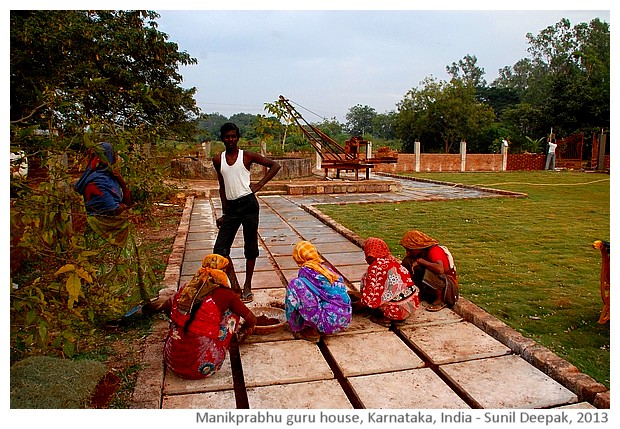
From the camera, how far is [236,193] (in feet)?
14.4

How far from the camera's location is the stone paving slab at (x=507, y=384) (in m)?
2.75

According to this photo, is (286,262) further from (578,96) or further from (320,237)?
(578,96)

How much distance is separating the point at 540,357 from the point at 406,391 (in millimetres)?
937

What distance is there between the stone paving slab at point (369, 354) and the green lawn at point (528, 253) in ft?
3.07

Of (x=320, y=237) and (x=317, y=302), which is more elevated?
(x=317, y=302)

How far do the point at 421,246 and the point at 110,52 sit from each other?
9.83 meters

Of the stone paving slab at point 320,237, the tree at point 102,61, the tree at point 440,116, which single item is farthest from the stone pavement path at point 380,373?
the tree at point 440,116

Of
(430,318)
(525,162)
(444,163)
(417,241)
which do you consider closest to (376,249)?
(417,241)

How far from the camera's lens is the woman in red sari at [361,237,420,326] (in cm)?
374

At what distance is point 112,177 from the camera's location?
13.9 feet

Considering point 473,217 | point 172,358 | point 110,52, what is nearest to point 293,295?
point 172,358

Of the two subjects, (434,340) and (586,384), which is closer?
(586,384)

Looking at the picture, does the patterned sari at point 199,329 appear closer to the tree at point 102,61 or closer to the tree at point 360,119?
the tree at point 102,61
